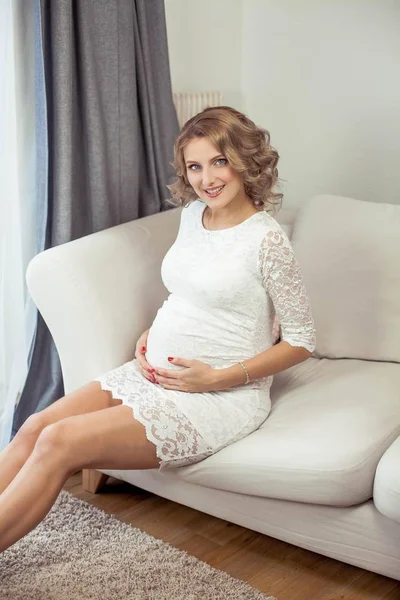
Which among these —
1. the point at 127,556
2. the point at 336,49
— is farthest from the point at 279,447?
the point at 336,49

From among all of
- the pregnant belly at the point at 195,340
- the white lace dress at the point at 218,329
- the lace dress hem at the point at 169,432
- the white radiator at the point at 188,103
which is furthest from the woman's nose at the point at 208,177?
the white radiator at the point at 188,103

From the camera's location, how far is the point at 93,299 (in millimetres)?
2564

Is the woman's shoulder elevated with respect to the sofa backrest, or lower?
elevated

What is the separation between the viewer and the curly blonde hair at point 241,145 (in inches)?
92.4

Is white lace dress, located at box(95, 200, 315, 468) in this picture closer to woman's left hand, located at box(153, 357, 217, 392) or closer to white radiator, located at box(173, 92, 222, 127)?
woman's left hand, located at box(153, 357, 217, 392)

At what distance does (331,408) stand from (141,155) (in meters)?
1.30

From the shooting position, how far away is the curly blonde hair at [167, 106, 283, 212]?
2346 mm

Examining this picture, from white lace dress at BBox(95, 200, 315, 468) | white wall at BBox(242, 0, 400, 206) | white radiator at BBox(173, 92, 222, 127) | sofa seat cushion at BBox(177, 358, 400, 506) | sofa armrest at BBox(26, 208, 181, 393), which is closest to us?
sofa seat cushion at BBox(177, 358, 400, 506)

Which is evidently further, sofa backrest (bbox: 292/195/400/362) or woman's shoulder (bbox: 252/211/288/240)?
sofa backrest (bbox: 292/195/400/362)

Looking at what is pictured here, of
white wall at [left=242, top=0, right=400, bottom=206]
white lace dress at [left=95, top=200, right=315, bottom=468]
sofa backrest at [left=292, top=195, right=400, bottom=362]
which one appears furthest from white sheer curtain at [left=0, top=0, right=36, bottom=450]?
white wall at [left=242, top=0, right=400, bottom=206]

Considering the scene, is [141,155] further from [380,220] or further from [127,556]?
[127,556]

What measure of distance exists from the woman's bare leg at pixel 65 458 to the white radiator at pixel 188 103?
1551mm

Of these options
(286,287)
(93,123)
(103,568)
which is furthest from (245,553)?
(93,123)

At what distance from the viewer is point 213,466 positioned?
2271 mm
